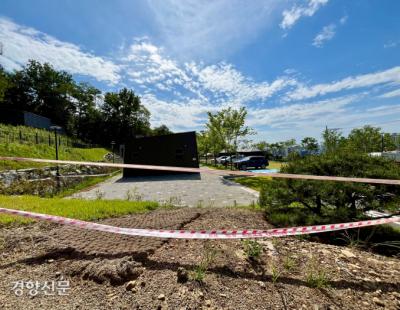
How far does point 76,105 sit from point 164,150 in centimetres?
3921

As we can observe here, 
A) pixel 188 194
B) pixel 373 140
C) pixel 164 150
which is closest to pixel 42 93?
pixel 164 150

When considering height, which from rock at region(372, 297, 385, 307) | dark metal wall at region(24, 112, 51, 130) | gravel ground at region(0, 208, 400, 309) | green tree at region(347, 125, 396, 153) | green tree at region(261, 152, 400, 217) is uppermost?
dark metal wall at region(24, 112, 51, 130)

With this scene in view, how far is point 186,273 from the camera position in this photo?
1.96m

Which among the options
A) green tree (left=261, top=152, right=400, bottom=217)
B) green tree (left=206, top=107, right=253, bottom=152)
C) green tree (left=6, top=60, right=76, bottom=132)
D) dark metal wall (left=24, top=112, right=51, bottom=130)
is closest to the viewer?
green tree (left=261, top=152, right=400, bottom=217)

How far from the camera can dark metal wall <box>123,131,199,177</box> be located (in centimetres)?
1891

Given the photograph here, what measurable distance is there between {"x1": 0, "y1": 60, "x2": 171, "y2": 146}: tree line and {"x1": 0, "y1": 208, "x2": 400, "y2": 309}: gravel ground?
40.1 m

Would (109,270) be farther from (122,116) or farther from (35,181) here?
(122,116)

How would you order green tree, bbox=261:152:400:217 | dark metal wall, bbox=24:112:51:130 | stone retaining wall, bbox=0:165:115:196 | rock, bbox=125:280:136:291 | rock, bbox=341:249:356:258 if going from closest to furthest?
rock, bbox=125:280:136:291 < rock, bbox=341:249:356:258 < green tree, bbox=261:152:400:217 < stone retaining wall, bbox=0:165:115:196 < dark metal wall, bbox=24:112:51:130

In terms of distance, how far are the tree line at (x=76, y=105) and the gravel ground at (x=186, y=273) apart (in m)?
40.1

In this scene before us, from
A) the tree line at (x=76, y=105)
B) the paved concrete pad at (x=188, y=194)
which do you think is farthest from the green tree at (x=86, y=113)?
the paved concrete pad at (x=188, y=194)

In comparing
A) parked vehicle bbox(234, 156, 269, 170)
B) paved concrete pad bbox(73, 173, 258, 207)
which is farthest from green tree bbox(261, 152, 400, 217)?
parked vehicle bbox(234, 156, 269, 170)

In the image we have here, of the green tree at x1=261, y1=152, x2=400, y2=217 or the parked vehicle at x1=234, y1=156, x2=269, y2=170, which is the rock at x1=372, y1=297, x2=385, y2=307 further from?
the parked vehicle at x1=234, y1=156, x2=269, y2=170

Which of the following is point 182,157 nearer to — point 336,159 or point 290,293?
point 336,159

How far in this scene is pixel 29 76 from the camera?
4106cm
